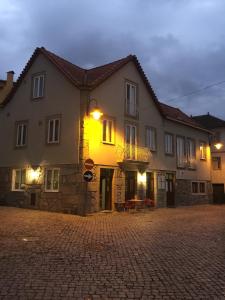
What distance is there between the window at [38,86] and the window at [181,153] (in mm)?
12053

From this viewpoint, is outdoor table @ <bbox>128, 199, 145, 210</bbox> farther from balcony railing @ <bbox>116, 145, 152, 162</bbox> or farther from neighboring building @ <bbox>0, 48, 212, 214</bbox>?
balcony railing @ <bbox>116, 145, 152, 162</bbox>

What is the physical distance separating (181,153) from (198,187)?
4.07 meters

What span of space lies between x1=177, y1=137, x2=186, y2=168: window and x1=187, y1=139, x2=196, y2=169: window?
2.52ft

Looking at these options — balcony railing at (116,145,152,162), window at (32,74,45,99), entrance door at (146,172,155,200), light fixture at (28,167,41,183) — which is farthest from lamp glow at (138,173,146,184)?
window at (32,74,45,99)

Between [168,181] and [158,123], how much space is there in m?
4.53

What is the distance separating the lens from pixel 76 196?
20.1m

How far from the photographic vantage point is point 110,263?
8.22 meters

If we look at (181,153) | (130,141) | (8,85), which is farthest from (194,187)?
(8,85)

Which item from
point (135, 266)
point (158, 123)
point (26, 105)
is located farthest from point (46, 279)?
point (158, 123)

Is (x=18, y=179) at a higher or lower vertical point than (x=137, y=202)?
higher

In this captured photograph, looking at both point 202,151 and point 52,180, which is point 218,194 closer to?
point 202,151

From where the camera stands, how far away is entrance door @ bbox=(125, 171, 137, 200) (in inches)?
911

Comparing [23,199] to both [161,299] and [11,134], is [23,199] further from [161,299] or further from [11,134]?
[161,299]

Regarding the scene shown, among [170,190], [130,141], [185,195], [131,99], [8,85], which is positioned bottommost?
[185,195]
